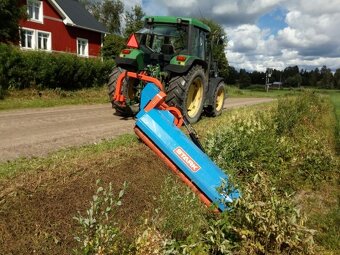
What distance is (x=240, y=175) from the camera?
5.98 meters

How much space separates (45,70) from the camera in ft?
Answer: 47.4

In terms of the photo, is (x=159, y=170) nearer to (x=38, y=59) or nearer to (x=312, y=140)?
(x=312, y=140)

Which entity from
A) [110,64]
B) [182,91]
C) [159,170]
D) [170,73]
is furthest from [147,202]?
[110,64]

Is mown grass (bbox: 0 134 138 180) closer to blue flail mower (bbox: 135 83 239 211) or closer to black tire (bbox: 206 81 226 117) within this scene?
blue flail mower (bbox: 135 83 239 211)

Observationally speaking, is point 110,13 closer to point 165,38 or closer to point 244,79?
point 244,79

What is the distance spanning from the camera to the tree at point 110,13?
59.5 metres

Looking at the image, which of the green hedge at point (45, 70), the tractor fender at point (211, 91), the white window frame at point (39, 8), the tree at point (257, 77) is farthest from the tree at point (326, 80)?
the tractor fender at point (211, 91)

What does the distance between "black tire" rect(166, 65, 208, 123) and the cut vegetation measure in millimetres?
2295

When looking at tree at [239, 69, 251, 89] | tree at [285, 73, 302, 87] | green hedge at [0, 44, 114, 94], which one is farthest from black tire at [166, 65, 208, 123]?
tree at [285, 73, 302, 87]

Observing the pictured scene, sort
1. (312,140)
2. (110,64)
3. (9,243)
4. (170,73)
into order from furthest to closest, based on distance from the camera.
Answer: (110,64) < (170,73) < (312,140) < (9,243)

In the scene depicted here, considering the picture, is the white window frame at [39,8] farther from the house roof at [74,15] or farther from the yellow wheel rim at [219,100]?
the yellow wheel rim at [219,100]

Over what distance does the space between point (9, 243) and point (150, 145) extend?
2.45 meters

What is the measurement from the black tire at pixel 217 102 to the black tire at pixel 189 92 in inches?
43.8

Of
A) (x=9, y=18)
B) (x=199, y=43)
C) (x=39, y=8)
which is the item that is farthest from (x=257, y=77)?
(x=199, y=43)
